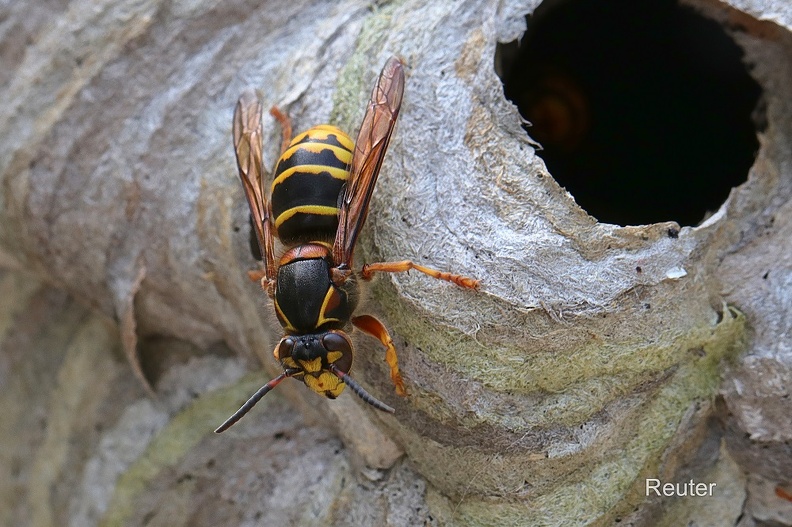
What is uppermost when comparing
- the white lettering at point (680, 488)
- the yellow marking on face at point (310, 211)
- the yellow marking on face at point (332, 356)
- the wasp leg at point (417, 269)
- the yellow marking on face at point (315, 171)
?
the yellow marking on face at point (315, 171)

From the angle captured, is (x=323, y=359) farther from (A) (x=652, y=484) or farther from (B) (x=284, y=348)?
(A) (x=652, y=484)

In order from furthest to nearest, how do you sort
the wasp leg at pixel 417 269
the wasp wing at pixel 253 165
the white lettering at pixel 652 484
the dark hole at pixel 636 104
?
the dark hole at pixel 636 104
the wasp wing at pixel 253 165
the white lettering at pixel 652 484
the wasp leg at pixel 417 269

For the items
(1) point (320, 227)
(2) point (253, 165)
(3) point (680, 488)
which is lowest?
(3) point (680, 488)

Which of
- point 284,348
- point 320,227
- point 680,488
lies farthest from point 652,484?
point 320,227

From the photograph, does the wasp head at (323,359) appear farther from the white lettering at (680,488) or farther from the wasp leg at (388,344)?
the white lettering at (680,488)

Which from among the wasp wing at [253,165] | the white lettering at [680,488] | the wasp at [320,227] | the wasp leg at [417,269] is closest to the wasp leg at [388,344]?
the wasp at [320,227]

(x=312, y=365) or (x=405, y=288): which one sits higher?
(x=405, y=288)

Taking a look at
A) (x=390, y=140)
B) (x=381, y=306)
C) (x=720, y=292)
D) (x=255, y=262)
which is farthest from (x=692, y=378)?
(x=255, y=262)
